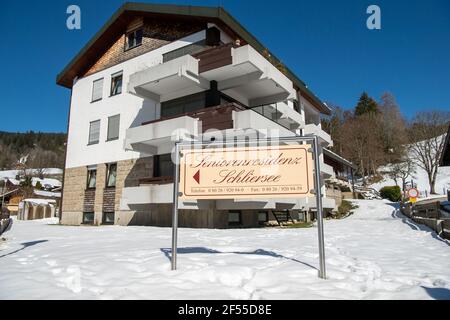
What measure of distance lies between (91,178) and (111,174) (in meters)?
2.30

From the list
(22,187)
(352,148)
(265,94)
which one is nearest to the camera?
(265,94)

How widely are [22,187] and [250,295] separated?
174ft

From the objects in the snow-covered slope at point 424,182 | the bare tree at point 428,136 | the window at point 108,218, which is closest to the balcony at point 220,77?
Result: the window at point 108,218

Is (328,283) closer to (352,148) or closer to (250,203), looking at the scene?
(250,203)

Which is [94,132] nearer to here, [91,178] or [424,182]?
[91,178]

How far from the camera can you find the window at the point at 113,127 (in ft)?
68.8

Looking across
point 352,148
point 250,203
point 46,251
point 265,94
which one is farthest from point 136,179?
point 352,148

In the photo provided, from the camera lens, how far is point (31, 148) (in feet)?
438

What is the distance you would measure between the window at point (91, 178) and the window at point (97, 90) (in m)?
5.39

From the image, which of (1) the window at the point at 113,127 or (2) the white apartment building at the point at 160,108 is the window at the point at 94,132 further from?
(1) the window at the point at 113,127

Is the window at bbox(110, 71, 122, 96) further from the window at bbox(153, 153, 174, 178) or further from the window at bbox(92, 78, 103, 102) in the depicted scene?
the window at bbox(153, 153, 174, 178)

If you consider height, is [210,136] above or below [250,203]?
above
